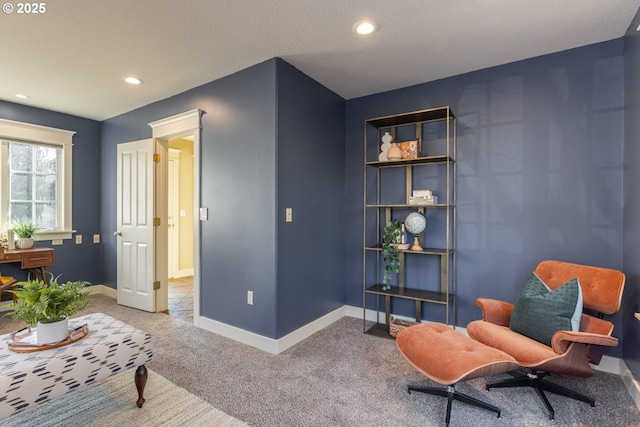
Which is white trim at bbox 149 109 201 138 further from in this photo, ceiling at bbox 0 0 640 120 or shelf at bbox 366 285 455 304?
shelf at bbox 366 285 455 304

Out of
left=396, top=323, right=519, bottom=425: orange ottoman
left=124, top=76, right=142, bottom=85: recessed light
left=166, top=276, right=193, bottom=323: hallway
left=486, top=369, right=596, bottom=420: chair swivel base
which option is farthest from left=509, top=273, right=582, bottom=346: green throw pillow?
left=124, top=76, right=142, bottom=85: recessed light

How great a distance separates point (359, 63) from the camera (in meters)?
2.73

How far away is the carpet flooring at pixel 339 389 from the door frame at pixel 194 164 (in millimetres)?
562

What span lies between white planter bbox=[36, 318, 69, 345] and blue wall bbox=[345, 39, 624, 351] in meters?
2.79

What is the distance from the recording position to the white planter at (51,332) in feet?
5.33

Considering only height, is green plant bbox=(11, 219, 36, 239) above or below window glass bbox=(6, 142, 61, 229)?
below

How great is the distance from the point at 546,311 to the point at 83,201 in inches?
210

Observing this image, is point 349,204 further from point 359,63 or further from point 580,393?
point 580,393

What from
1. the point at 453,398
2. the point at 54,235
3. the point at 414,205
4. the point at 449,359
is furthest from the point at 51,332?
the point at 54,235

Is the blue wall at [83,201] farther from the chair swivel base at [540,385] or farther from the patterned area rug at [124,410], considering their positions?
the chair swivel base at [540,385]

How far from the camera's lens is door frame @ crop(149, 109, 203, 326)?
318 cm

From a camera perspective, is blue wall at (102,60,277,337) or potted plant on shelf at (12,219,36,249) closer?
blue wall at (102,60,277,337)

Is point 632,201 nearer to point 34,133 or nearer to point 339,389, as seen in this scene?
point 339,389

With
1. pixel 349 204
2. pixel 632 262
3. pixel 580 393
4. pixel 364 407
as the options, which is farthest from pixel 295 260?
pixel 632 262
